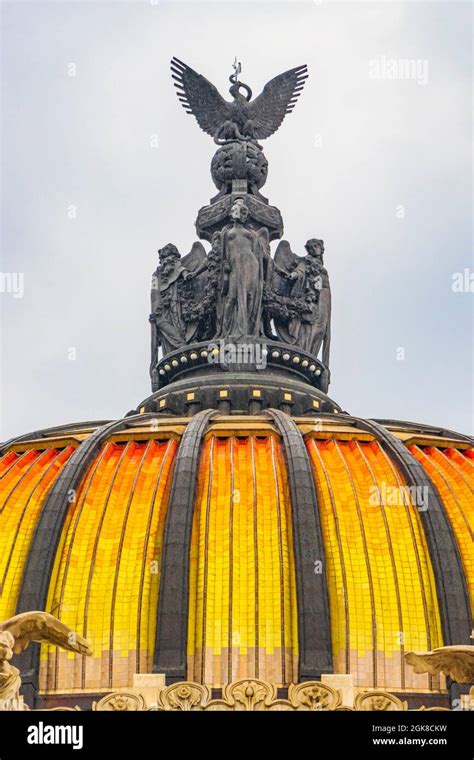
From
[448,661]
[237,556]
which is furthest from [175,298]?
[448,661]

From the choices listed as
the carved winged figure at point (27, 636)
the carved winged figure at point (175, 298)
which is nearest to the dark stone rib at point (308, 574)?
the carved winged figure at point (27, 636)

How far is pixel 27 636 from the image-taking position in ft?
90.2

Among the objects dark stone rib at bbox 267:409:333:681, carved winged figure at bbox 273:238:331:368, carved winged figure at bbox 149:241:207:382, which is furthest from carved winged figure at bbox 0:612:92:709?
carved winged figure at bbox 273:238:331:368

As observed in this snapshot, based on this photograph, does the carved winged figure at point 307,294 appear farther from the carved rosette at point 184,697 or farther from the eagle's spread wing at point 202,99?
the carved rosette at point 184,697

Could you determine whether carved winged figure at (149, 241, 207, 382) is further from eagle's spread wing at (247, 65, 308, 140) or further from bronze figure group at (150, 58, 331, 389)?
eagle's spread wing at (247, 65, 308, 140)

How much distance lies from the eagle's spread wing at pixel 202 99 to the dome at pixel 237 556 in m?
18.1

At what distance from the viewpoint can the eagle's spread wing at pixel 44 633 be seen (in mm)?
27203

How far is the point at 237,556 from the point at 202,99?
2518 cm

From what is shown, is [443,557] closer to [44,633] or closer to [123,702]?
[123,702]

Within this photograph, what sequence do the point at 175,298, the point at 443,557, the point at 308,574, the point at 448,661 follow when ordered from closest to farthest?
the point at 448,661 → the point at 308,574 → the point at 443,557 → the point at 175,298

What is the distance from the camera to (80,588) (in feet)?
114
